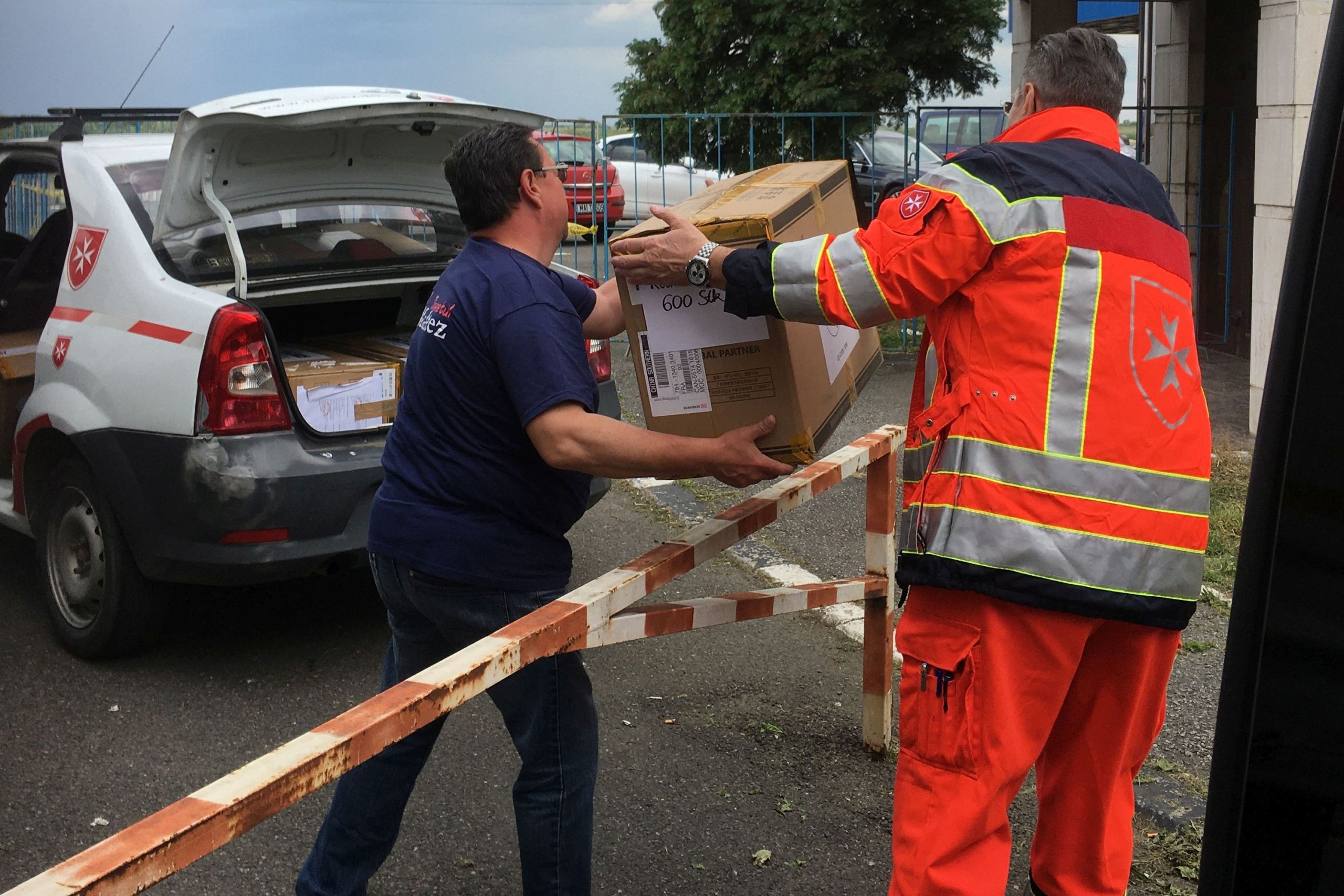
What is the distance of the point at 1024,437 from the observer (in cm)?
218

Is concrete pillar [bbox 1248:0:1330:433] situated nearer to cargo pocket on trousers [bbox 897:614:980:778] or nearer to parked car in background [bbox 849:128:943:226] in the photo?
parked car in background [bbox 849:128:943:226]

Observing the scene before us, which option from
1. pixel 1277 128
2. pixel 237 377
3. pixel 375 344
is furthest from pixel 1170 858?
pixel 1277 128

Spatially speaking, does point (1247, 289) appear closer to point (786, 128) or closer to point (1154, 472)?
point (786, 128)

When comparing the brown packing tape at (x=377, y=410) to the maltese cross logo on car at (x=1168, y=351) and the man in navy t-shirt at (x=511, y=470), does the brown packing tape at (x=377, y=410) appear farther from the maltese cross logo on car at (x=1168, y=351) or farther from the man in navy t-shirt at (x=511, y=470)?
the maltese cross logo on car at (x=1168, y=351)

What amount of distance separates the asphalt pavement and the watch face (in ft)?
5.13

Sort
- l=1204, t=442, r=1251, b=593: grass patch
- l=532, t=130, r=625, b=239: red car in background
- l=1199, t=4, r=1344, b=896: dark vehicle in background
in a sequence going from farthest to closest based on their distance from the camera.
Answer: l=532, t=130, r=625, b=239: red car in background
l=1204, t=442, r=1251, b=593: grass patch
l=1199, t=4, r=1344, b=896: dark vehicle in background

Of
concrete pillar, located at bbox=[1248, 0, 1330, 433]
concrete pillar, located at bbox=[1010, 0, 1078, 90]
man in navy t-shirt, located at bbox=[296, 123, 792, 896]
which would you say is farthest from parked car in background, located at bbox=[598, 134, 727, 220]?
man in navy t-shirt, located at bbox=[296, 123, 792, 896]

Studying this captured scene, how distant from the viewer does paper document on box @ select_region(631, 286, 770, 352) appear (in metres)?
2.57

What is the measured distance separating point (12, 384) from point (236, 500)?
5.21 feet

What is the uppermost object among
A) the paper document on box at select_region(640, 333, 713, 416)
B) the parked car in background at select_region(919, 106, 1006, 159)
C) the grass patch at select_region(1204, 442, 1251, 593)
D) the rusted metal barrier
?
the parked car in background at select_region(919, 106, 1006, 159)

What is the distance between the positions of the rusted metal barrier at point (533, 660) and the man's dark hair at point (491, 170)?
0.77 m

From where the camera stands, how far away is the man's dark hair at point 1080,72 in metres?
2.37

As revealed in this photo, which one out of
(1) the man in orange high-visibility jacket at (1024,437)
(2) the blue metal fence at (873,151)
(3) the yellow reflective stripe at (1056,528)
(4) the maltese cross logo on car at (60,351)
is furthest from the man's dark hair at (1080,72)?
(2) the blue metal fence at (873,151)

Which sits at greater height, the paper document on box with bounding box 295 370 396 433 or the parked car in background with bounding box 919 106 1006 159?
the parked car in background with bounding box 919 106 1006 159
